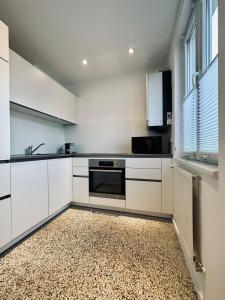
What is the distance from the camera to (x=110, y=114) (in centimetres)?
323

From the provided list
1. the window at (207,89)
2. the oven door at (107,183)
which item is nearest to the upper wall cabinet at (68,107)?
the oven door at (107,183)

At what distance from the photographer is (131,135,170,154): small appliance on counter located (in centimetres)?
254

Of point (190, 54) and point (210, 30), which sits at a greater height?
point (190, 54)

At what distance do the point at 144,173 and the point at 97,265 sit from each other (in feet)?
4.34

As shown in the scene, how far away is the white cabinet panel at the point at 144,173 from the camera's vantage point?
90.0 inches

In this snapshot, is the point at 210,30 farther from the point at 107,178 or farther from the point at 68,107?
the point at 68,107

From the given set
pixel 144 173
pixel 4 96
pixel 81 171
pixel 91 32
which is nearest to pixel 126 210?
pixel 144 173

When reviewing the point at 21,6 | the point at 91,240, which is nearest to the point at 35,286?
the point at 91,240

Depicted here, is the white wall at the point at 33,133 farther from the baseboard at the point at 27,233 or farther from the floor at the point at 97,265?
the floor at the point at 97,265

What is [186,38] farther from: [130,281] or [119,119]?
[130,281]

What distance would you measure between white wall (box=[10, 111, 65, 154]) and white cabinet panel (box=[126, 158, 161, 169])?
1.58 m

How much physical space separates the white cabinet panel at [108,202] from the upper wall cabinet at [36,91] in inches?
60.9

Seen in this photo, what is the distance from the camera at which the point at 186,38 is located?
184 centimetres

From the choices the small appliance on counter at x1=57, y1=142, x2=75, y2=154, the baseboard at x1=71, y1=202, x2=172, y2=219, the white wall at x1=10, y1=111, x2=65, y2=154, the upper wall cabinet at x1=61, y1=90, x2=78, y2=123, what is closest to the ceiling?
the upper wall cabinet at x1=61, y1=90, x2=78, y2=123
